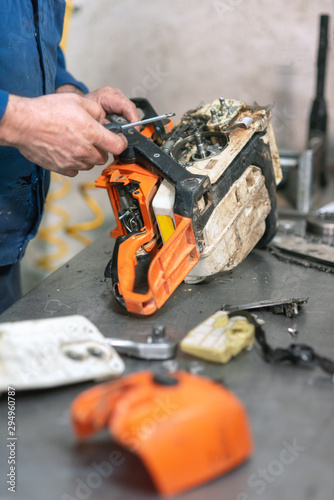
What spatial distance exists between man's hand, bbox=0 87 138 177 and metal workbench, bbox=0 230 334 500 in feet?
1.01

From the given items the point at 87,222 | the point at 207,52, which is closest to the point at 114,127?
the point at 207,52

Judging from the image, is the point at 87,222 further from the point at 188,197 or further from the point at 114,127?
the point at 188,197

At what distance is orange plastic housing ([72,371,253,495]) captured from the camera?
0.66m

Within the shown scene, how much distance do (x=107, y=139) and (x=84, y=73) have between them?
49.6 inches

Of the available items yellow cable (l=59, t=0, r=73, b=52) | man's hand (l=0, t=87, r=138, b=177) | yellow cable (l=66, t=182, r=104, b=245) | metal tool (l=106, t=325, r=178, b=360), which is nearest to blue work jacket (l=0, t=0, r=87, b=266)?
man's hand (l=0, t=87, r=138, b=177)

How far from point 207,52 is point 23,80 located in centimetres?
107

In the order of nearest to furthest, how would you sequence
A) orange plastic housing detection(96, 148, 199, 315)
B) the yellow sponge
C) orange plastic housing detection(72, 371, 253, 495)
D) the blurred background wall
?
orange plastic housing detection(72, 371, 253, 495)
the yellow sponge
orange plastic housing detection(96, 148, 199, 315)
the blurred background wall

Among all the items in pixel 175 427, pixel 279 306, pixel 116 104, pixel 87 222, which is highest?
pixel 116 104

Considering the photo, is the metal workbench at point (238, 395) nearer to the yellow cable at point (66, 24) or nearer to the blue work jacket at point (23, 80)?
the blue work jacket at point (23, 80)

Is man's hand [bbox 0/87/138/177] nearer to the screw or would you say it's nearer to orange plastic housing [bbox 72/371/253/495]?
the screw

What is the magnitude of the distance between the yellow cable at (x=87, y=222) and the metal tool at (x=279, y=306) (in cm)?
136

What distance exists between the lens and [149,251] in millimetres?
1186

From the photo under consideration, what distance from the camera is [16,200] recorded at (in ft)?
4.64

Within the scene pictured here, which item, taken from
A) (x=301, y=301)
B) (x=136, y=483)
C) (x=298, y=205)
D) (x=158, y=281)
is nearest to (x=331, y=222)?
(x=298, y=205)
